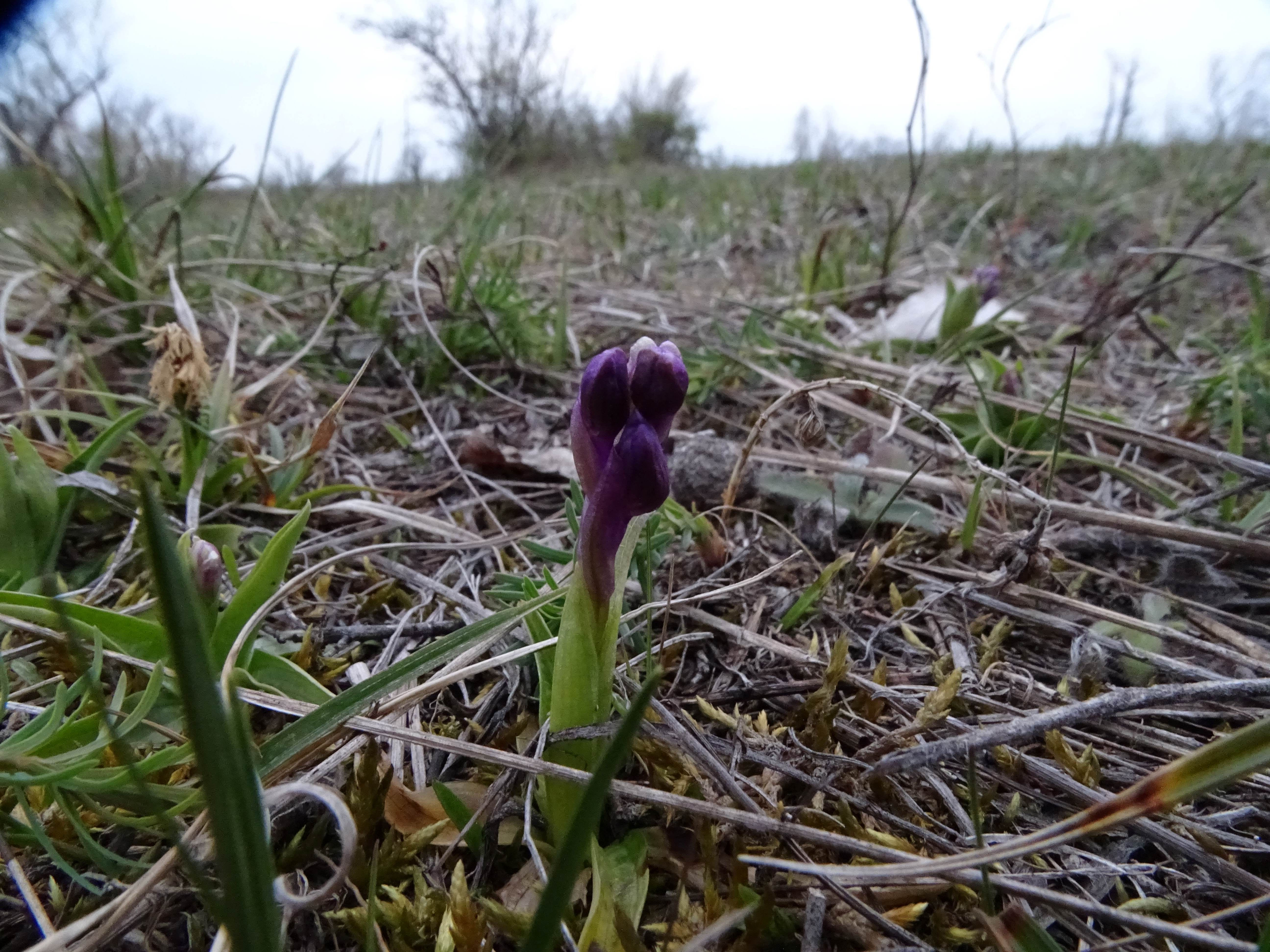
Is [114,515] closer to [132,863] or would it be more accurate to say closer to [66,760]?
[66,760]

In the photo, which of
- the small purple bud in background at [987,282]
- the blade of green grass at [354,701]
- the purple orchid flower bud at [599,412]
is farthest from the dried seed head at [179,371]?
the small purple bud in background at [987,282]

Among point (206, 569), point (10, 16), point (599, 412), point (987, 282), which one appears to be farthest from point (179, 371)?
point (10, 16)

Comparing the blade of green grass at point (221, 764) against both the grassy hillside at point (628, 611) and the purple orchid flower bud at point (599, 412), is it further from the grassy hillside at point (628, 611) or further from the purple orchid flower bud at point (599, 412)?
the purple orchid flower bud at point (599, 412)

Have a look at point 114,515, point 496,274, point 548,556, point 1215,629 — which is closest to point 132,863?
point 548,556

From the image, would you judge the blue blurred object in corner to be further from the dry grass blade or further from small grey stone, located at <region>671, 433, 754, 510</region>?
the dry grass blade

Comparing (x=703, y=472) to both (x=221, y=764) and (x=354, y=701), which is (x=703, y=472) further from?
(x=221, y=764)

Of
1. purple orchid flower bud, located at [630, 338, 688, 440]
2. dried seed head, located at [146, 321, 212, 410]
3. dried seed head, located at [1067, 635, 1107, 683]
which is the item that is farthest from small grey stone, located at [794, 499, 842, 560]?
dried seed head, located at [146, 321, 212, 410]
